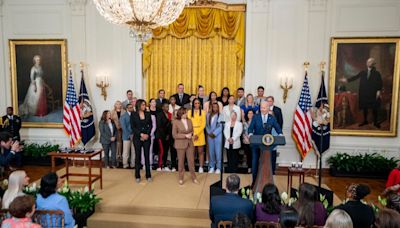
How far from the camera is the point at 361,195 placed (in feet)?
12.6

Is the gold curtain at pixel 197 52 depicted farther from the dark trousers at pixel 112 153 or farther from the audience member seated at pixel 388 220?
the audience member seated at pixel 388 220

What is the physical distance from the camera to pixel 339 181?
8.55m

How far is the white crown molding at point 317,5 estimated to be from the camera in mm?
9320

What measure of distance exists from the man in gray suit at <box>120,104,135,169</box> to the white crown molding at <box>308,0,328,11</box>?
18.2 feet

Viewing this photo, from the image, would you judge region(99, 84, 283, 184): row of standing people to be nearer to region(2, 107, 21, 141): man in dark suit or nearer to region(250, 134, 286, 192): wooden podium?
region(250, 134, 286, 192): wooden podium

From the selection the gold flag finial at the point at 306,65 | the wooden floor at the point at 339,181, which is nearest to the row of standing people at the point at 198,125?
the gold flag finial at the point at 306,65

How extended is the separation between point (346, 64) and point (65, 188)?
7647mm

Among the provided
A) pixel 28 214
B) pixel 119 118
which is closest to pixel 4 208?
pixel 28 214

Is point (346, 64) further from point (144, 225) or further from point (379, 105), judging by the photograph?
point (144, 225)

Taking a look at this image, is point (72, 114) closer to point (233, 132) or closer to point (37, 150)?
point (37, 150)

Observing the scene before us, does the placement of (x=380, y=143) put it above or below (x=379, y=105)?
below

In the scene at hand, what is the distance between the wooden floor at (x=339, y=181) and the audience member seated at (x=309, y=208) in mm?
3714

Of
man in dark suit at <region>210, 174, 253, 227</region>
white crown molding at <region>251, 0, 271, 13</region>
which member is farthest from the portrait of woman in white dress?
man in dark suit at <region>210, 174, 253, 227</region>

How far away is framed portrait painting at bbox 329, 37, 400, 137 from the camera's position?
918cm
